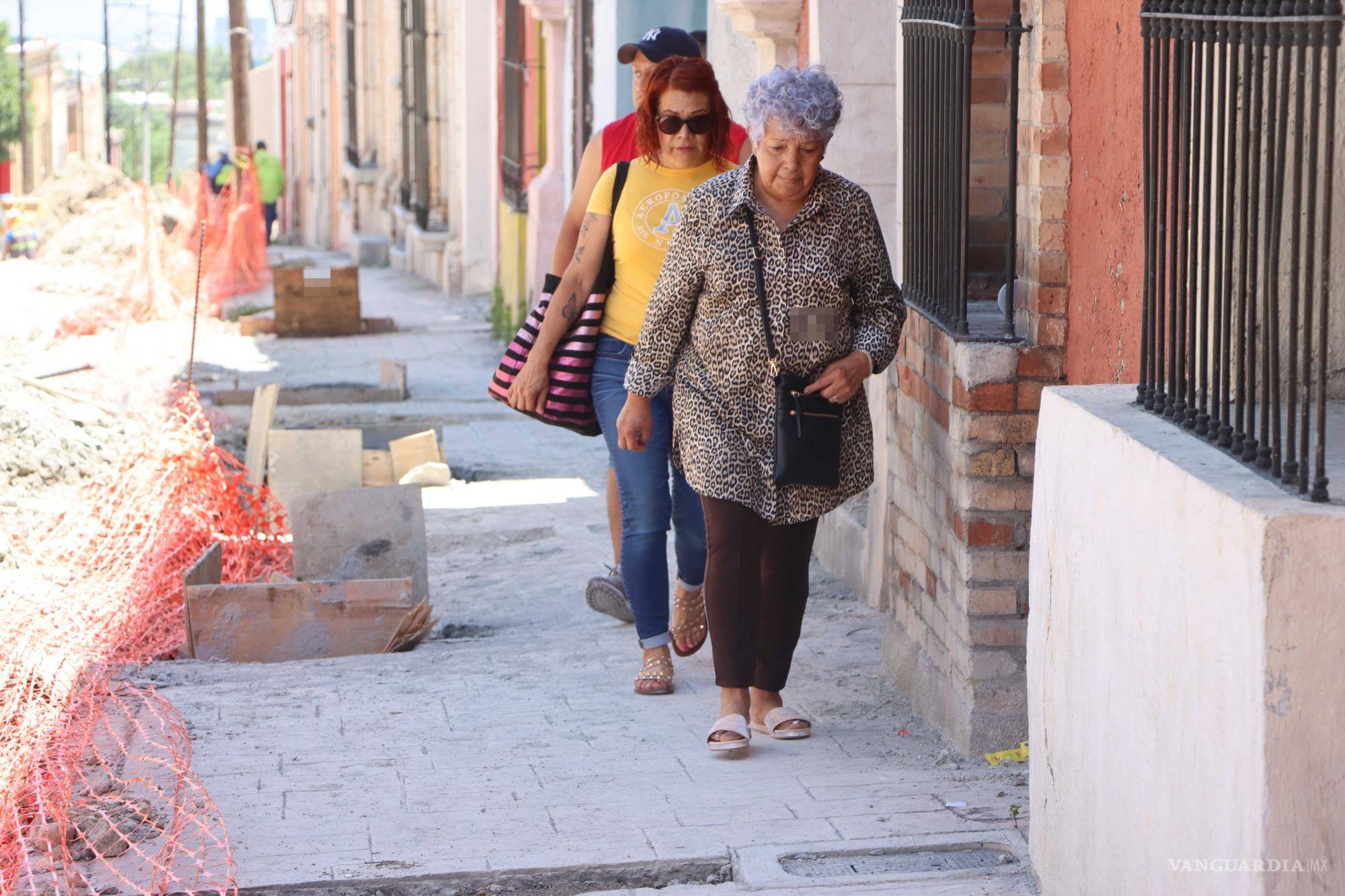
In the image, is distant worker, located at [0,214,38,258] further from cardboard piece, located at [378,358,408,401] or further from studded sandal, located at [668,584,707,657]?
studded sandal, located at [668,584,707,657]

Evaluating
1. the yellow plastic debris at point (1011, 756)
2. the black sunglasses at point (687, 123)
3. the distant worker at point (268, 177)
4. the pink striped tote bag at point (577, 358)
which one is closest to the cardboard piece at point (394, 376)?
the pink striped tote bag at point (577, 358)

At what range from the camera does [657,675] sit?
4832 mm

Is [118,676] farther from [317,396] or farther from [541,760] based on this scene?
[317,396]

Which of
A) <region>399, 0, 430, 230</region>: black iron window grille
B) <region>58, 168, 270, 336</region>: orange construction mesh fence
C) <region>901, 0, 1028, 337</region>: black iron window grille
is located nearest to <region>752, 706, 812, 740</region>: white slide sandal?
<region>901, 0, 1028, 337</region>: black iron window grille

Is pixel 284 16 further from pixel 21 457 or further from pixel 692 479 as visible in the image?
pixel 692 479

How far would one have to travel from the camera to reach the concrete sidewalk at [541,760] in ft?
11.7

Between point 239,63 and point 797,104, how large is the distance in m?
27.0

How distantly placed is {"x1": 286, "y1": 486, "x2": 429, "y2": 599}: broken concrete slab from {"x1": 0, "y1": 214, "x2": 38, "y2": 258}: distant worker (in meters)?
16.2

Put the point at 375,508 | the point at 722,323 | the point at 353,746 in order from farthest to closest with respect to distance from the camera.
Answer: the point at 375,508, the point at 353,746, the point at 722,323

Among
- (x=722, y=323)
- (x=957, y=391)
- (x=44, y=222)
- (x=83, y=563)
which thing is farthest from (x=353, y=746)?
(x=44, y=222)

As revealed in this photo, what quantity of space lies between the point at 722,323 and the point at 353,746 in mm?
1388

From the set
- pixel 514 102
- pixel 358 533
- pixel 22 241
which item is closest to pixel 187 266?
pixel 514 102

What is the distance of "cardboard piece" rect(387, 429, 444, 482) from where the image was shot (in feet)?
28.3

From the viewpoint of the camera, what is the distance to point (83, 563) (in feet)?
21.3
